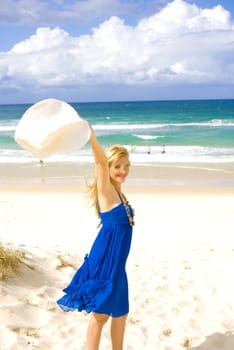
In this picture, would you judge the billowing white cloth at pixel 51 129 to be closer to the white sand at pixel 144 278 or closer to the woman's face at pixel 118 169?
the woman's face at pixel 118 169

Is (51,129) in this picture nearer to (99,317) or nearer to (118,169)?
(118,169)

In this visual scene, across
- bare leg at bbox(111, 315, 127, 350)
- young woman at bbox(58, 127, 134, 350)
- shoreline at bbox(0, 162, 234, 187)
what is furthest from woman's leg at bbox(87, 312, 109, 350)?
shoreline at bbox(0, 162, 234, 187)

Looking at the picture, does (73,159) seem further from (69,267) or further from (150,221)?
(69,267)

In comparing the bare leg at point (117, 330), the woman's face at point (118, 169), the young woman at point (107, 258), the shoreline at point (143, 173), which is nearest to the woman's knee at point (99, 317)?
the young woman at point (107, 258)

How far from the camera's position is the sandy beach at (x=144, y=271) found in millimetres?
4805

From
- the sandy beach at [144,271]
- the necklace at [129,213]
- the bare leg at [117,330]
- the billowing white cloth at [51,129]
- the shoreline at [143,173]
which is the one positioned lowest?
the shoreline at [143,173]

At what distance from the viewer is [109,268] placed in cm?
377

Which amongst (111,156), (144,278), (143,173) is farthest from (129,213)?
(143,173)

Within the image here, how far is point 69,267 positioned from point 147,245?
244 cm

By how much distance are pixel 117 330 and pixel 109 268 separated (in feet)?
1.79

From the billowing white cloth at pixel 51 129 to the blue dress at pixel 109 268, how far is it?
609mm

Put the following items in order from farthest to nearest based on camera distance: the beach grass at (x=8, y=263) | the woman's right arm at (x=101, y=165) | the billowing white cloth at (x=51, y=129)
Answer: the beach grass at (x=8, y=263) → the woman's right arm at (x=101, y=165) → the billowing white cloth at (x=51, y=129)

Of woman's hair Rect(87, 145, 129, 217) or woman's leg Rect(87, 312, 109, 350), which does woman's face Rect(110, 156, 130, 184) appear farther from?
woman's leg Rect(87, 312, 109, 350)

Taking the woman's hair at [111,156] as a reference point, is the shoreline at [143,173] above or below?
below
